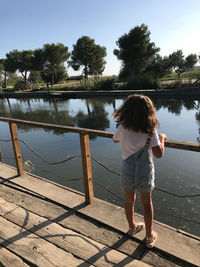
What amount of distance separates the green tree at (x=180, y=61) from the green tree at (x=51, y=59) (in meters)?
22.8

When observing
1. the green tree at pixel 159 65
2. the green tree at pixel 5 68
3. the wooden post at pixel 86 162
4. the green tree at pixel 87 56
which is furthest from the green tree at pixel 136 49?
the wooden post at pixel 86 162

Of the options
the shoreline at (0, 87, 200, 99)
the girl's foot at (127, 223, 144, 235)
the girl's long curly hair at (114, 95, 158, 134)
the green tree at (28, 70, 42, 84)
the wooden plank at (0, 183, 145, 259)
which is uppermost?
the green tree at (28, 70, 42, 84)

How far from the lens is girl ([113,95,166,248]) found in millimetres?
1491

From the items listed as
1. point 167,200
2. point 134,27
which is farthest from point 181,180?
point 134,27

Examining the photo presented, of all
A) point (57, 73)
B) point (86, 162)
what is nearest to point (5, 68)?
point (57, 73)

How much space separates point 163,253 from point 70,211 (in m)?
1.09

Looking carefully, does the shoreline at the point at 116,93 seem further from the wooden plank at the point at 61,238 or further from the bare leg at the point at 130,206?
the wooden plank at the point at 61,238

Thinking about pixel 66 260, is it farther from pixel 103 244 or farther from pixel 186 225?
pixel 186 225

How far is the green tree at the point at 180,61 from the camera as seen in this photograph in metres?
36.3

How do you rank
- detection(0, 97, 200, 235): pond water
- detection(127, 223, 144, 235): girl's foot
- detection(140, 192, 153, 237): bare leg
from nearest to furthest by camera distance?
1. detection(140, 192, 153, 237): bare leg
2. detection(127, 223, 144, 235): girl's foot
3. detection(0, 97, 200, 235): pond water

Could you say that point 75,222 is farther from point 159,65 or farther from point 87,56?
point 87,56

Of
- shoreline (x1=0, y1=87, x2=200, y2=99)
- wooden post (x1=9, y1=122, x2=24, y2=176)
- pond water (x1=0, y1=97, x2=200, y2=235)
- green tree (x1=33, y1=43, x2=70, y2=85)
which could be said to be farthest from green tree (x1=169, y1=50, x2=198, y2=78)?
wooden post (x1=9, y1=122, x2=24, y2=176)

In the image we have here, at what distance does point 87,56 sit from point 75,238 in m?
44.3

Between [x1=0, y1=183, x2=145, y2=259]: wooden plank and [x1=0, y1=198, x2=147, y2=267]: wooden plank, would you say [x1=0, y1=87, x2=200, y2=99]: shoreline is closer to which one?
[x1=0, y1=183, x2=145, y2=259]: wooden plank
